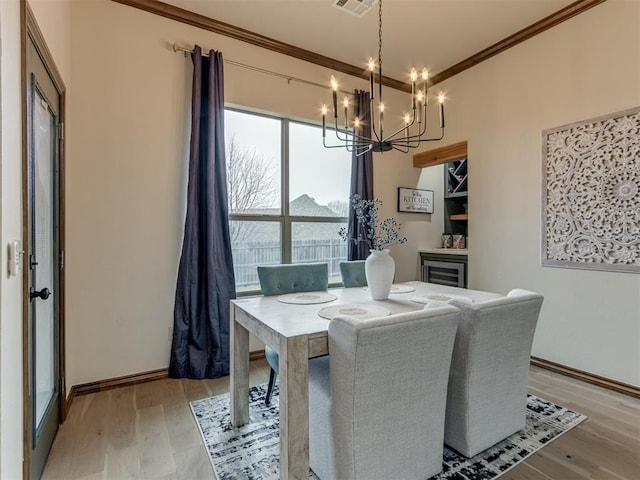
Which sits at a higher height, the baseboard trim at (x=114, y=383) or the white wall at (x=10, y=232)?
the white wall at (x=10, y=232)

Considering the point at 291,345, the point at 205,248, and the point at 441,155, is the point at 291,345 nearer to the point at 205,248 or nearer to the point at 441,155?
the point at 205,248

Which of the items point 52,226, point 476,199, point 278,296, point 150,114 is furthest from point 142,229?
point 476,199

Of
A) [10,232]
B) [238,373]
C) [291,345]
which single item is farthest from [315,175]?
[10,232]

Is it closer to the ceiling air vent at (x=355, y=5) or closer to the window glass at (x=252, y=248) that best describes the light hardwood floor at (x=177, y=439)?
the window glass at (x=252, y=248)

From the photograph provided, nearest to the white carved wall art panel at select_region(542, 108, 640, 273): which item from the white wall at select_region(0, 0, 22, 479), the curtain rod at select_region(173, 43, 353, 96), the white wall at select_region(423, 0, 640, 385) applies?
the white wall at select_region(423, 0, 640, 385)

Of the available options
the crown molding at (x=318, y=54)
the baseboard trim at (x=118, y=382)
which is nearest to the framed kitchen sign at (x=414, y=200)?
the crown molding at (x=318, y=54)

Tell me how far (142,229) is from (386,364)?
2.20m

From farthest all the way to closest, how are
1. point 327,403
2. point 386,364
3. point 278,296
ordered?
1. point 278,296
2. point 327,403
3. point 386,364

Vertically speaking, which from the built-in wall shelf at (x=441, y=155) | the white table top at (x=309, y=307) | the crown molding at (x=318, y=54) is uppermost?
the crown molding at (x=318, y=54)

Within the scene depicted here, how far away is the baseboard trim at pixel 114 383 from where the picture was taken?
2.46 m

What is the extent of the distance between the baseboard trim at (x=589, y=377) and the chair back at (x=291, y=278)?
2.03 meters

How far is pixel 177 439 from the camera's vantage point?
197cm

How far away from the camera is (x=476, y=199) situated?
357cm

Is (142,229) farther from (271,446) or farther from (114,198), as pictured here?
(271,446)
